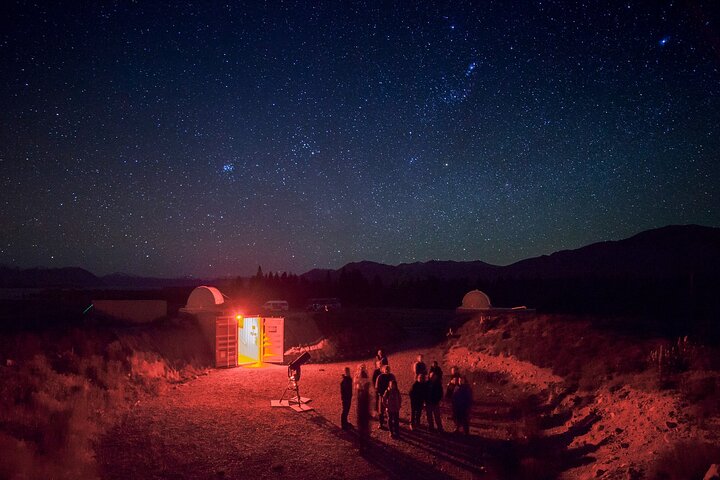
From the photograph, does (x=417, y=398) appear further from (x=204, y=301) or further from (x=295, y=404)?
(x=204, y=301)

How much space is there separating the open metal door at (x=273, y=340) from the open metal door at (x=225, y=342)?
150 cm

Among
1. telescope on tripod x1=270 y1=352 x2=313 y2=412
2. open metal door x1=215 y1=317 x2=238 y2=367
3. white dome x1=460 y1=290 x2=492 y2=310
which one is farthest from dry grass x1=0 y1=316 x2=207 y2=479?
white dome x1=460 y1=290 x2=492 y2=310

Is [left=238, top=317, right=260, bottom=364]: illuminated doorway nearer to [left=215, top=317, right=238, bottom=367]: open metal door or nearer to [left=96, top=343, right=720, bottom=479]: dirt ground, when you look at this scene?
[left=215, top=317, right=238, bottom=367]: open metal door

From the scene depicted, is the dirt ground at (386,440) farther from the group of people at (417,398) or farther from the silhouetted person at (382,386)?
the silhouetted person at (382,386)

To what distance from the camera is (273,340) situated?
22.4 m

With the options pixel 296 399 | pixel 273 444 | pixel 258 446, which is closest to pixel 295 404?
pixel 296 399

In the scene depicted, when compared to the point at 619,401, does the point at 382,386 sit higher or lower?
higher

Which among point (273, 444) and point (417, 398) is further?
point (417, 398)

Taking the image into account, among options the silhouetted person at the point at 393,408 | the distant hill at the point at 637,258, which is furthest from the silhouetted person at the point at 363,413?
the distant hill at the point at 637,258

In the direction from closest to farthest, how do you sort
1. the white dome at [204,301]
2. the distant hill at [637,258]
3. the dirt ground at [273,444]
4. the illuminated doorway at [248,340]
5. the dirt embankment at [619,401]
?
the dirt embankment at [619,401], the dirt ground at [273,444], the illuminated doorway at [248,340], the white dome at [204,301], the distant hill at [637,258]

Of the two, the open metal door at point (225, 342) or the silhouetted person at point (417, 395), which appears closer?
the silhouetted person at point (417, 395)

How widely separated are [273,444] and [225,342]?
11480 millimetres

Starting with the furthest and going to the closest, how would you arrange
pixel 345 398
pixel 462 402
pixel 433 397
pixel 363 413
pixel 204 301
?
pixel 204 301 < pixel 345 398 < pixel 433 397 < pixel 462 402 < pixel 363 413

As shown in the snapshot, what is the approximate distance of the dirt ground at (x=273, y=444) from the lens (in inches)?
339
